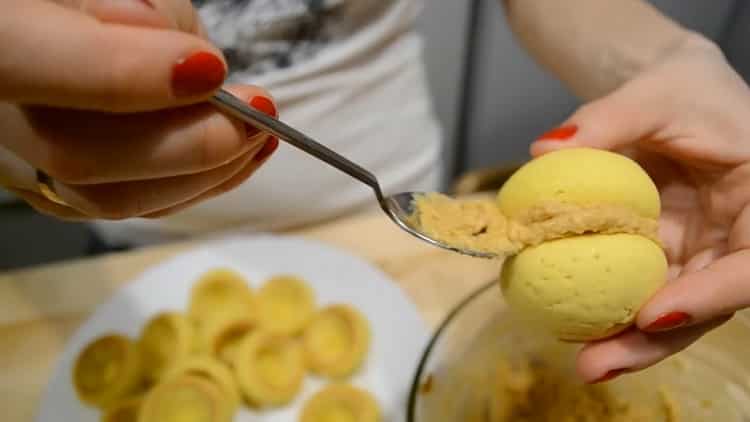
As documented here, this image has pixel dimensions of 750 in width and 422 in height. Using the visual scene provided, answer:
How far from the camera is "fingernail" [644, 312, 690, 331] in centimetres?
43

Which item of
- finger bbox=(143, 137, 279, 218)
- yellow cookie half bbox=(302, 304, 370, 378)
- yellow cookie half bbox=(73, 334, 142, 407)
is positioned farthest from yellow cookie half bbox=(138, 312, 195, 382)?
finger bbox=(143, 137, 279, 218)

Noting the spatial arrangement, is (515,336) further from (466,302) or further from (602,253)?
(602,253)

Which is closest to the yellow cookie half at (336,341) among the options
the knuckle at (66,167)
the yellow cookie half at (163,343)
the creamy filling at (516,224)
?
the yellow cookie half at (163,343)

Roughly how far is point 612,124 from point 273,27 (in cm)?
36

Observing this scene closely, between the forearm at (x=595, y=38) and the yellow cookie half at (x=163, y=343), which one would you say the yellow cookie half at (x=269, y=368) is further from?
the forearm at (x=595, y=38)

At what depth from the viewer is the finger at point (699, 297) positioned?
1.40ft

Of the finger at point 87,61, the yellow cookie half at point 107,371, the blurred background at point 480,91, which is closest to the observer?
the finger at point 87,61

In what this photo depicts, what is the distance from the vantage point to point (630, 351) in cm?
46

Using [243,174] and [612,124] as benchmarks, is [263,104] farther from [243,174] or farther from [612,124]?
[612,124]

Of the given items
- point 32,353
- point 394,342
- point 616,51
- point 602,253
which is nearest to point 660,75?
point 616,51

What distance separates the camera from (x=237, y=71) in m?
0.72

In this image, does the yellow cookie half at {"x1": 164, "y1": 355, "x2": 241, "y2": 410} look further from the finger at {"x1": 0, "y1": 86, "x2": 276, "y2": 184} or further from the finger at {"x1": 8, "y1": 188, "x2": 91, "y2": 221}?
the finger at {"x1": 0, "y1": 86, "x2": 276, "y2": 184}

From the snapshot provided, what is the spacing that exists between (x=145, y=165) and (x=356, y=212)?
20.6 inches

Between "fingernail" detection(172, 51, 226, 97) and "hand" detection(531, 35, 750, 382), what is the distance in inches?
10.0
